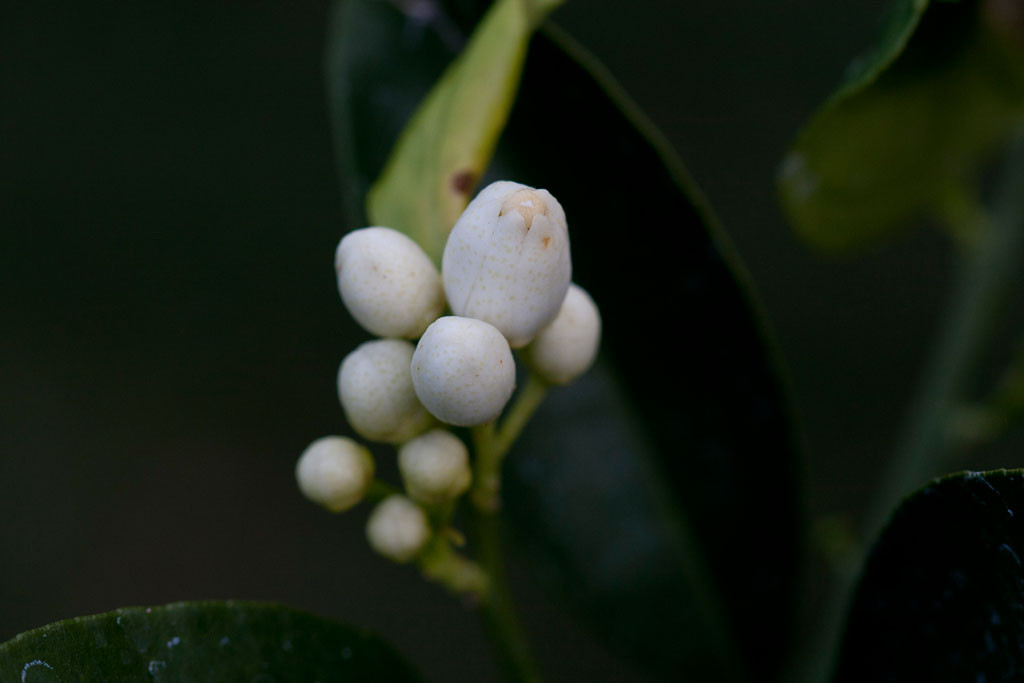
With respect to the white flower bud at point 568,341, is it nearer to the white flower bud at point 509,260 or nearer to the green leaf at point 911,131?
the white flower bud at point 509,260

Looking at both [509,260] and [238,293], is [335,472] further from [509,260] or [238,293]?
[238,293]

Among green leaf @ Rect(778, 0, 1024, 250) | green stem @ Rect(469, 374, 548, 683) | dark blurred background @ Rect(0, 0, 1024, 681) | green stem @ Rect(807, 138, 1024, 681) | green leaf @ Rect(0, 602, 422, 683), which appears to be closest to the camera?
green leaf @ Rect(0, 602, 422, 683)

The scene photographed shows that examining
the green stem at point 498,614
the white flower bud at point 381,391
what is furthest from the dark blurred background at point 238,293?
the white flower bud at point 381,391

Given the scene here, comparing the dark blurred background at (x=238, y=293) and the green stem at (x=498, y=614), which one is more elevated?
the green stem at (x=498, y=614)

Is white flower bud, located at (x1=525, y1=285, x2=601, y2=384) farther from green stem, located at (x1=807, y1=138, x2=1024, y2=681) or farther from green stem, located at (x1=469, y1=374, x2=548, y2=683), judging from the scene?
green stem, located at (x1=807, y1=138, x2=1024, y2=681)

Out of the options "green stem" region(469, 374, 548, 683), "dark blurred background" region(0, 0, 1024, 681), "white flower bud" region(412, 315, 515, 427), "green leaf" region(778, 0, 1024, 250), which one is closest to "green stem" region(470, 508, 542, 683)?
"green stem" region(469, 374, 548, 683)

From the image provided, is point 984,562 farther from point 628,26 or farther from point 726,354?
point 628,26
